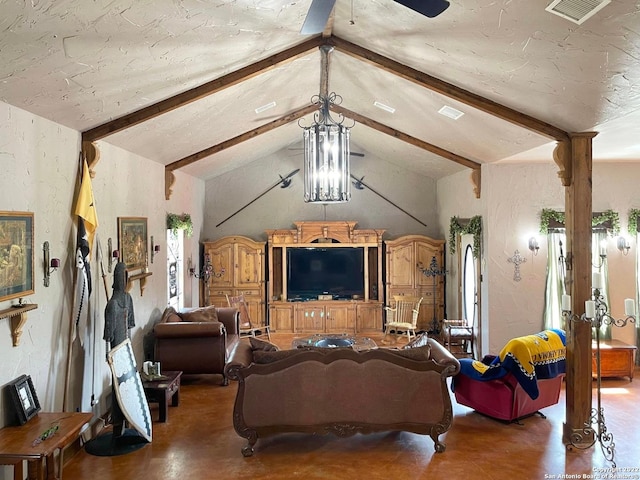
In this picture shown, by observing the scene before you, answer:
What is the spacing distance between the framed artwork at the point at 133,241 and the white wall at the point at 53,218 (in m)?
0.10

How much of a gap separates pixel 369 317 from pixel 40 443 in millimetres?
6771

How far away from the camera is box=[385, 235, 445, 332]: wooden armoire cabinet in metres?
9.34

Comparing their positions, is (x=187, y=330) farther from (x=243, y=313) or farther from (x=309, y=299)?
(x=309, y=299)

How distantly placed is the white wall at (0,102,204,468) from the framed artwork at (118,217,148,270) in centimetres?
10

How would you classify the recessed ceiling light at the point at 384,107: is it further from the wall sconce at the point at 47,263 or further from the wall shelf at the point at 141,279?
the wall sconce at the point at 47,263

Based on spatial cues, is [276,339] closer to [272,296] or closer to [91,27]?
[272,296]

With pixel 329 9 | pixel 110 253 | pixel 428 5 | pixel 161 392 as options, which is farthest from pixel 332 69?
pixel 161 392

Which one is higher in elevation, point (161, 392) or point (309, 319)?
point (309, 319)

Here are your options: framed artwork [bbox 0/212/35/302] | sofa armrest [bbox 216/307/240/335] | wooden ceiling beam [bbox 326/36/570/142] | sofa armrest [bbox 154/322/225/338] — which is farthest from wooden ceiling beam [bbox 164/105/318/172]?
framed artwork [bbox 0/212/35/302]

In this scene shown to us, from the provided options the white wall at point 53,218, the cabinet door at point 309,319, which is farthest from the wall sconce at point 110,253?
the cabinet door at point 309,319

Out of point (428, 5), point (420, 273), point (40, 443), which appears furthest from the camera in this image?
point (420, 273)

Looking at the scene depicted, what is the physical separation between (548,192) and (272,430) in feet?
15.4

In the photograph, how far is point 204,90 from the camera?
4844 millimetres

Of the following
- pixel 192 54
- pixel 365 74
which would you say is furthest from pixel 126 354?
pixel 365 74
